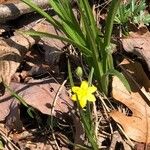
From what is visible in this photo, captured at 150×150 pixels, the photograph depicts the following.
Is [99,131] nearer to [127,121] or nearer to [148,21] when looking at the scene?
[127,121]

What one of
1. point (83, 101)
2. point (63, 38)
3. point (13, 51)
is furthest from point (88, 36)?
point (13, 51)

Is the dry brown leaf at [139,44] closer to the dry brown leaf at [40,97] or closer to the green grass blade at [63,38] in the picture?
the green grass blade at [63,38]

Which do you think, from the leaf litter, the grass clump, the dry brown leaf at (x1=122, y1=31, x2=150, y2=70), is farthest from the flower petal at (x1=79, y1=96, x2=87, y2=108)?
the dry brown leaf at (x1=122, y1=31, x2=150, y2=70)

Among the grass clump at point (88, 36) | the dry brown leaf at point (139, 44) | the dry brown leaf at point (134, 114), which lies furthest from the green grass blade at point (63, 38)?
the dry brown leaf at point (139, 44)

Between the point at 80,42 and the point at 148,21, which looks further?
the point at 148,21

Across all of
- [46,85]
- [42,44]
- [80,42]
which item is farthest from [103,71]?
[42,44]

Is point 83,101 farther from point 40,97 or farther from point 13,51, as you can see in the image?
point 13,51

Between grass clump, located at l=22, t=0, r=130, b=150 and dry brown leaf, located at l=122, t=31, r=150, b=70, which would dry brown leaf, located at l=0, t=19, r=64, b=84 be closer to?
grass clump, located at l=22, t=0, r=130, b=150

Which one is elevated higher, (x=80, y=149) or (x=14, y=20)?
(x=14, y=20)
